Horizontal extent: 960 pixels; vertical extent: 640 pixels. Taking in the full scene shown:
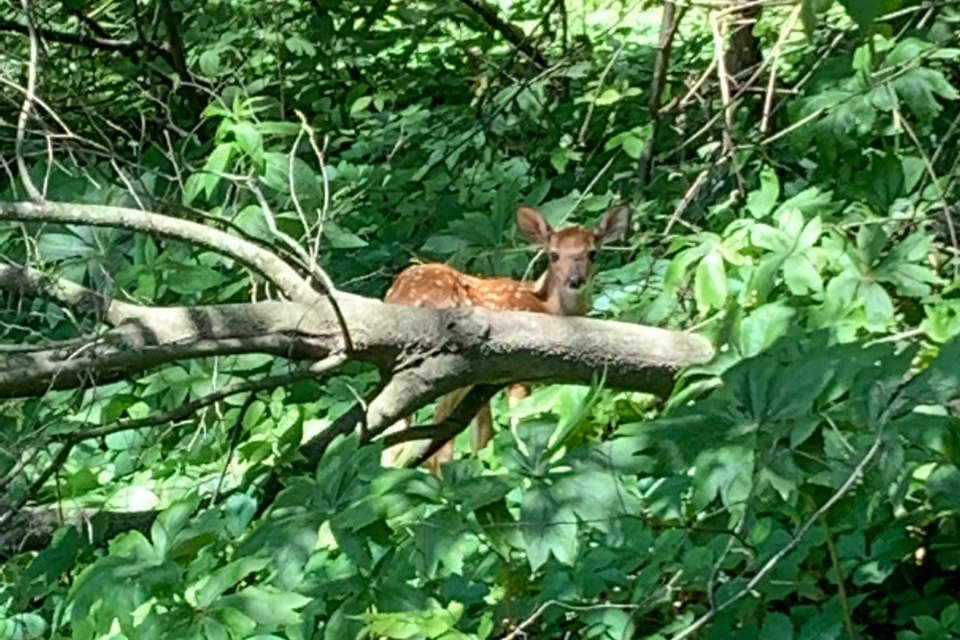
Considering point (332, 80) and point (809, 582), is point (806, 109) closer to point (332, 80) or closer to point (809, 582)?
point (809, 582)

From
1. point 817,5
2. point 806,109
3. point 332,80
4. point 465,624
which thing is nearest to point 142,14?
point 332,80

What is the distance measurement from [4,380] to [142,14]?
605 centimetres

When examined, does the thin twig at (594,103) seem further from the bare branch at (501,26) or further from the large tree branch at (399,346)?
the large tree branch at (399,346)

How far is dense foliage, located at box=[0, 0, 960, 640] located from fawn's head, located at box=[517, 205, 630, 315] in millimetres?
159

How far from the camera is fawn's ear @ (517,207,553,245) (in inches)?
251

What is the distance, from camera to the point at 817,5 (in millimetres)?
1655

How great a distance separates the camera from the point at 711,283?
480 cm

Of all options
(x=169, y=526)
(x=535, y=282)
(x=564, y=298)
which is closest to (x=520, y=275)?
(x=535, y=282)

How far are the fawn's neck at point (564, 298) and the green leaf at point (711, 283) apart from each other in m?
1.62

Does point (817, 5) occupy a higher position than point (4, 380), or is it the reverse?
point (817, 5)

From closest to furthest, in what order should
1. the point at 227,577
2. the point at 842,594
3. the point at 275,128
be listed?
the point at 227,577 → the point at 842,594 → the point at 275,128

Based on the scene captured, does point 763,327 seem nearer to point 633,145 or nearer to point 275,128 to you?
point 275,128

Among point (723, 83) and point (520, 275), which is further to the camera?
point (520, 275)

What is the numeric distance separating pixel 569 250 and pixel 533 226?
19 cm
